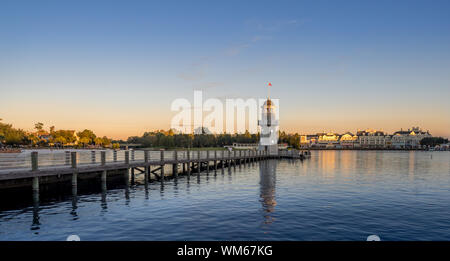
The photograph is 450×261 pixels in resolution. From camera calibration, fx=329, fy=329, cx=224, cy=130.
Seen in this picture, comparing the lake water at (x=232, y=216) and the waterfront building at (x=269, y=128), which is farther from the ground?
the waterfront building at (x=269, y=128)

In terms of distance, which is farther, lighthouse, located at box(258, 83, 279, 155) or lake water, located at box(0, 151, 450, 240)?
lighthouse, located at box(258, 83, 279, 155)

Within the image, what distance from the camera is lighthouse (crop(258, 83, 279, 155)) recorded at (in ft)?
317

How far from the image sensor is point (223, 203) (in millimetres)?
23984

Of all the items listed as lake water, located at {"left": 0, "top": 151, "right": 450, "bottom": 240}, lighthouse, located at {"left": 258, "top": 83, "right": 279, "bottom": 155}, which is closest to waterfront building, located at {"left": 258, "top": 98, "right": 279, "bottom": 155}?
lighthouse, located at {"left": 258, "top": 83, "right": 279, "bottom": 155}

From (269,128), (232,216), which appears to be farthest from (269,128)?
(232,216)

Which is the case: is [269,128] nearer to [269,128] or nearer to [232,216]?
[269,128]

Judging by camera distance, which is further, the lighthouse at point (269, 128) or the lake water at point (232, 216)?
the lighthouse at point (269, 128)

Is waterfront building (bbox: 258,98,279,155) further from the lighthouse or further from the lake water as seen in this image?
the lake water

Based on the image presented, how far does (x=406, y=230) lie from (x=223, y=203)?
11755mm

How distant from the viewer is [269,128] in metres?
102

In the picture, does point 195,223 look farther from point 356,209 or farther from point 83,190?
point 83,190

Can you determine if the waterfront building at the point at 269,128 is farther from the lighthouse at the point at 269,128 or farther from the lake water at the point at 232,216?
the lake water at the point at 232,216

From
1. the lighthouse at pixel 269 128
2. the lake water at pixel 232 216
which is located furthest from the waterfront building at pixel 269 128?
the lake water at pixel 232 216

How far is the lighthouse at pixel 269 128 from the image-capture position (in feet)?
317
